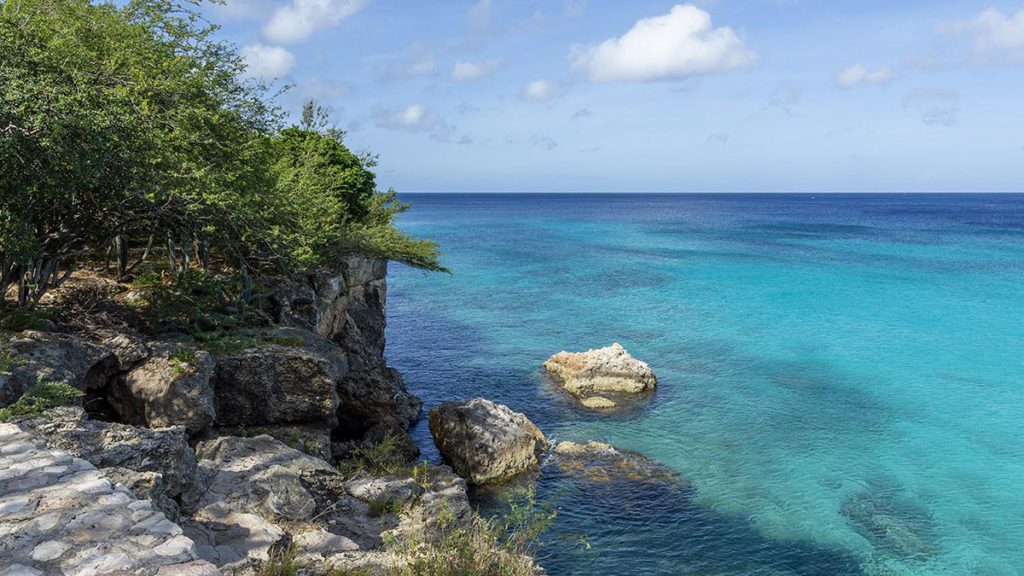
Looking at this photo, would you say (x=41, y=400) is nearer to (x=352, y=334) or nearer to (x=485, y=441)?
(x=485, y=441)

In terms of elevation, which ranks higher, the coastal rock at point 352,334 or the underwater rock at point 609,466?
the coastal rock at point 352,334

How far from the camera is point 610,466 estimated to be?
21.8 meters

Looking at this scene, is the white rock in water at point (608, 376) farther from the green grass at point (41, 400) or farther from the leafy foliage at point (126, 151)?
the green grass at point (41, 400)

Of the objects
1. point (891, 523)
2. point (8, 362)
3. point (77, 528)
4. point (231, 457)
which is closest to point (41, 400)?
point (8, 362)

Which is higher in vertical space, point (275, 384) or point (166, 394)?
point (166, 394)

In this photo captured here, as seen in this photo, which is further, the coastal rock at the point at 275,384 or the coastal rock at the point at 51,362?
the coastal rock at the point at 275,384

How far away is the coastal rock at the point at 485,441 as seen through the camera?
2131 cm

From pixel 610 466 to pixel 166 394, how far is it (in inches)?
531

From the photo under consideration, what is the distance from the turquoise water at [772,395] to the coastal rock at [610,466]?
1.94ft

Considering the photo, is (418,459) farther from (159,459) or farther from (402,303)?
(402,303)

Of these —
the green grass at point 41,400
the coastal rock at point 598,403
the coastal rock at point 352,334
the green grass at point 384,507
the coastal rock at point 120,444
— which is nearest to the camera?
the coastal rock at point 120,444

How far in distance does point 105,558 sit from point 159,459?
12.0 feet

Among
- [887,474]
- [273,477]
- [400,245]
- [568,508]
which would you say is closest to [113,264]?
[400,245]

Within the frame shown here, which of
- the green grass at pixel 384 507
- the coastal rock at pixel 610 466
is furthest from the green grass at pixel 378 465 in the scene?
the coastal rock at pixel 610 466
